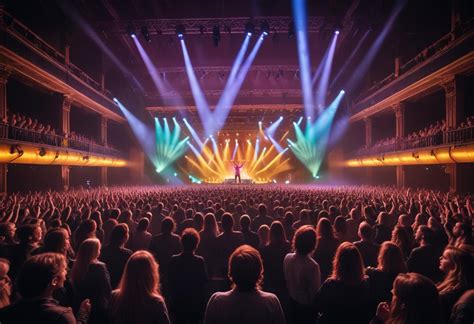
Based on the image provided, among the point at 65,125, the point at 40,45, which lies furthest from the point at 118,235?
the point at 65,125

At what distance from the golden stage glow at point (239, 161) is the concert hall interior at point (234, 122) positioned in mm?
317

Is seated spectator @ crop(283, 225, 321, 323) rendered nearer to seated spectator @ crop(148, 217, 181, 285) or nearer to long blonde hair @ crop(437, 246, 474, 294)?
long blonde hair @ crop(437, 246, 474, 294)

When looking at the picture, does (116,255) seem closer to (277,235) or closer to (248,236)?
(277,235)

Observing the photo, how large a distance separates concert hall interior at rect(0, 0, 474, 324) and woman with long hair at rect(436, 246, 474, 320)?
0.46ft

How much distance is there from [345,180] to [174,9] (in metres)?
25.2

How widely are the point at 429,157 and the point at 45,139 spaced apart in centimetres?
2260

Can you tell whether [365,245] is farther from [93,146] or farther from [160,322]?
[93,146]

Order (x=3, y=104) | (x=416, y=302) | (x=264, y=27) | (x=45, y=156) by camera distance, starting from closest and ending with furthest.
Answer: (x=416, y=302)
(x=3, y=104)
(x=45, y=156)
(x=264, y=27)

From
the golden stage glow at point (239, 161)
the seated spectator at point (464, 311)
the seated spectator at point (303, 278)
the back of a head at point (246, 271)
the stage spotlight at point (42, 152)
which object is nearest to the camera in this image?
the seated spectator at point (464, 311)

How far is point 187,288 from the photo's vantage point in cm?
455

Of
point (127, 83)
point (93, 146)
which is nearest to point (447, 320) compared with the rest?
point (93, 146)

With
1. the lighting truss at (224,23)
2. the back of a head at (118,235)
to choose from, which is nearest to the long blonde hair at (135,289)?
the back of a head at (118,235)

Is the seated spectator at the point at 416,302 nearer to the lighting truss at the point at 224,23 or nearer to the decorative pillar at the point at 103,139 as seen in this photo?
the lighting truss at the point at 224,23

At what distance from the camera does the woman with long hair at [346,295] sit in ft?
11.2
